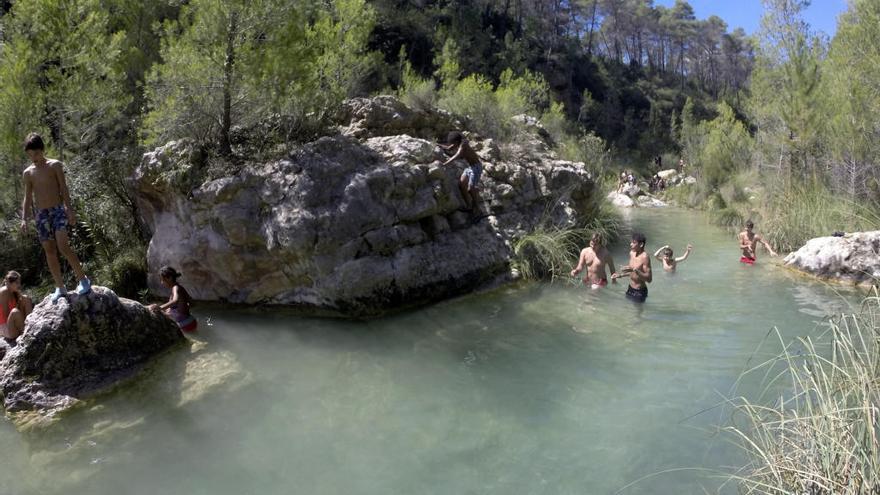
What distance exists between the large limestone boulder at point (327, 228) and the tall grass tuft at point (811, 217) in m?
7.08

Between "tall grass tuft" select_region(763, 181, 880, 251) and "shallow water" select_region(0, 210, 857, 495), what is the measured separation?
3810 mm

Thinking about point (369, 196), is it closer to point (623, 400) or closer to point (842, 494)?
point (623, 400)

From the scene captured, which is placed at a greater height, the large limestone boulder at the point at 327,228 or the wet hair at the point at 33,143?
the wet hair at the point at 33,143

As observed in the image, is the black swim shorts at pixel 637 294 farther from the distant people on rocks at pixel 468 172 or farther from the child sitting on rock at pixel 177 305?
the child sitting on rock at pixel 177 305

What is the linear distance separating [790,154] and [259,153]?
44.7ft

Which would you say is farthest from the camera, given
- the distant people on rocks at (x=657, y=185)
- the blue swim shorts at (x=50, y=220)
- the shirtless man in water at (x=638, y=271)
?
the distant people on rocks at (x=657, y=185)

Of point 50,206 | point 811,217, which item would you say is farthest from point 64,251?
point 811,217

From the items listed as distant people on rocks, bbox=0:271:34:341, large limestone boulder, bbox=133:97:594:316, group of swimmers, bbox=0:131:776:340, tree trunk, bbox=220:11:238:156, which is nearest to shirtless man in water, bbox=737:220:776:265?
group of swimmers, bbox=0:131:776:340

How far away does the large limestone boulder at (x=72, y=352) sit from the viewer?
17.8 ft

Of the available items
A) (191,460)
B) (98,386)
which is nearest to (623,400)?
(191,460)

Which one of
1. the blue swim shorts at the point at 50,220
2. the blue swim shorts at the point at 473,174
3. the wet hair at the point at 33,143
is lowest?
the blue swim shorts at the point at 50,220

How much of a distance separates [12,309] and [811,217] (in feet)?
47.3

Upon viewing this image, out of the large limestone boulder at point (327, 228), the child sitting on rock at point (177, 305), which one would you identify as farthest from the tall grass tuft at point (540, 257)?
the child sitting on rock at point (177, 305)

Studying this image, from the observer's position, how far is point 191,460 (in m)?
4.39
